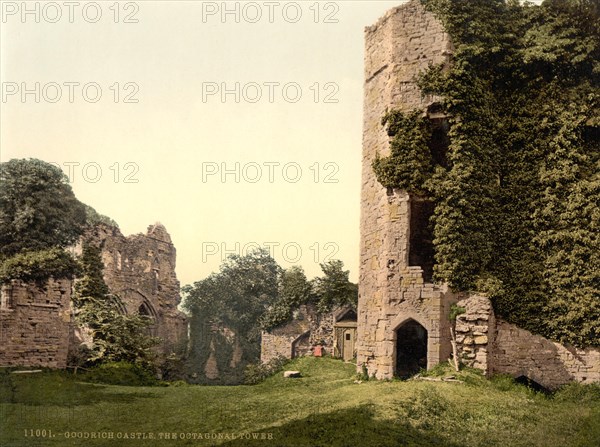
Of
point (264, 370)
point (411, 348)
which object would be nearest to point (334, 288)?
point (264, 370)

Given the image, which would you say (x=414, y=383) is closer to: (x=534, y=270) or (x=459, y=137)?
(x=534, y=270)

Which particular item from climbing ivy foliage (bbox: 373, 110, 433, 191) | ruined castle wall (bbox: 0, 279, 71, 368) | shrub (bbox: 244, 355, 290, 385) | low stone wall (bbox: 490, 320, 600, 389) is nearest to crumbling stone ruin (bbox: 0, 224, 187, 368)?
ruined castle wall (bbox: 0, 279, 71, 368)

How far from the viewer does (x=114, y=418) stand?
1207 cm

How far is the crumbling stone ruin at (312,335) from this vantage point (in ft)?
90.0

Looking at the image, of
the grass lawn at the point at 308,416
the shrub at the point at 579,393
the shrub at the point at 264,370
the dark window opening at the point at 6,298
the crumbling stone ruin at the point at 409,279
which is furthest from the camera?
the shrub at the point at 264,370

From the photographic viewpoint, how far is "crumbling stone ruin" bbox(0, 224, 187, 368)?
1784cm

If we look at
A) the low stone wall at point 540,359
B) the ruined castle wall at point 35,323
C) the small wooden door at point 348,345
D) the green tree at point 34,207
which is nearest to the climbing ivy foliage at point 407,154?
the low stone wall at point 540,359

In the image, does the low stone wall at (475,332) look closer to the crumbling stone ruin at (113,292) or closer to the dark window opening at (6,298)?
the crumbling stone ruin at (113,292)

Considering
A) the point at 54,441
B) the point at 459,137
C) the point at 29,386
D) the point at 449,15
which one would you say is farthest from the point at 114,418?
the point at 449,15

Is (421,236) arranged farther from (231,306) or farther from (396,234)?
(231,306)

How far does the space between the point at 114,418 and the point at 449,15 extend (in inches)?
517

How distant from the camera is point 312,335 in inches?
1129

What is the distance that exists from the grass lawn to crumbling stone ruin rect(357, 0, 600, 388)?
1.05 metres

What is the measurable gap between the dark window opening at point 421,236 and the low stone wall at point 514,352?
2433 millimetres
